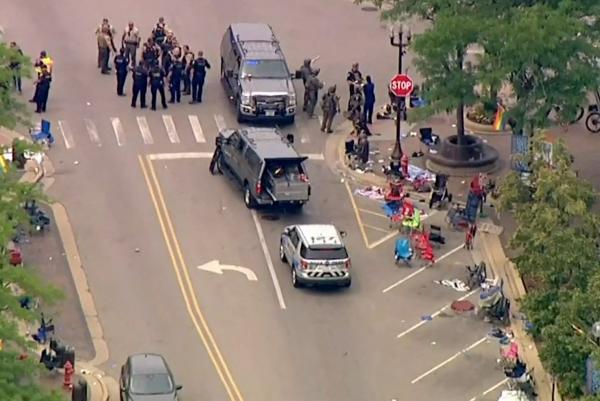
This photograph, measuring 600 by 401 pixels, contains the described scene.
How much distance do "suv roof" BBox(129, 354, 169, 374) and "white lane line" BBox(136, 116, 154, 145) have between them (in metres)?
15.8

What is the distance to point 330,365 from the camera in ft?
173

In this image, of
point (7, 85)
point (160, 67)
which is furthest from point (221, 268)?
point (160, 67)

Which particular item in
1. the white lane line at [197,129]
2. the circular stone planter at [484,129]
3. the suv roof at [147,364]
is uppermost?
the suv roof at [147,364]

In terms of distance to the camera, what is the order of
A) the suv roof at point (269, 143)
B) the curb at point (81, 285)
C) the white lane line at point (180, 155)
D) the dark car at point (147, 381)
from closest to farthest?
the dark car at point (147, 381), the curb at point (81, 285), the suv roof at point (269, 143), the white lane line at point (180, 155)

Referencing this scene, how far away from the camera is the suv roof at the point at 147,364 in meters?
49.7

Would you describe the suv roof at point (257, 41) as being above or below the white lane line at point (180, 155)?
above

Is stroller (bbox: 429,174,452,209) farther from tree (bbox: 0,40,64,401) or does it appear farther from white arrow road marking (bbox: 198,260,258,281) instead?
tree (bbox: 0,40,64,401)

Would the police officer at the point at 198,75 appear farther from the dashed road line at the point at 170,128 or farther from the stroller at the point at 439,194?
the stroller at the point at 439,194

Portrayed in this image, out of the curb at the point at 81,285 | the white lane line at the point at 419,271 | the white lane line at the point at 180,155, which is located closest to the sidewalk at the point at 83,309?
the curb at the point at 81,285

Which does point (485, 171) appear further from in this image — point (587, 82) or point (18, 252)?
point (18, 252)

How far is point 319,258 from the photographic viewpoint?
2190 inches

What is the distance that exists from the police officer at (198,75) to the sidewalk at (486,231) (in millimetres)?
4887

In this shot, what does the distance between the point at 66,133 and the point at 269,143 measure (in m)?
8.12

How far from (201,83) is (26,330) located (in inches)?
662
